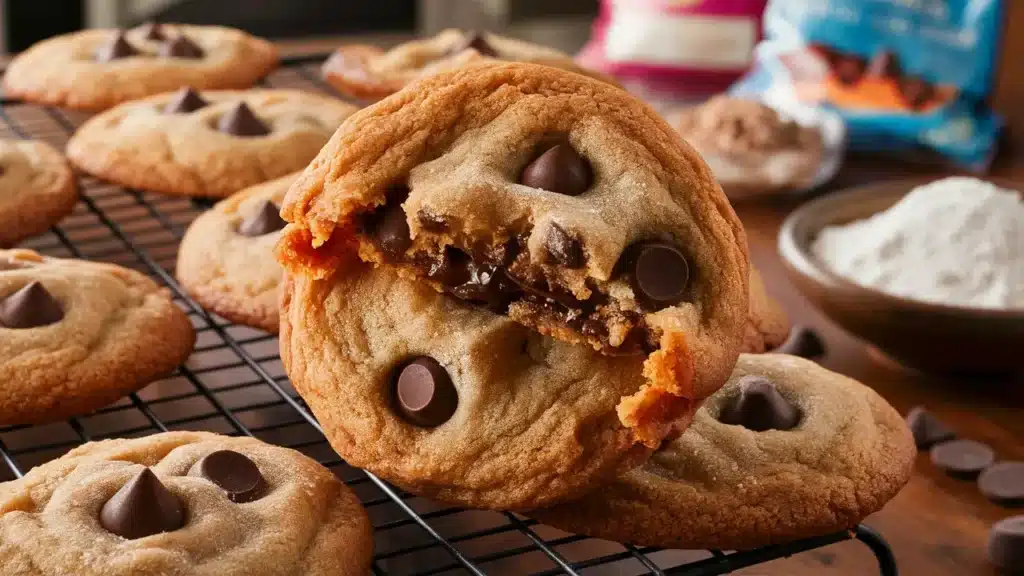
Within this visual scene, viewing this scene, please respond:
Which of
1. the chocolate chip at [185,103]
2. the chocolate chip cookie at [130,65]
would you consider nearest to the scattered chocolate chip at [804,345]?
the chocolate chip at [185,103]

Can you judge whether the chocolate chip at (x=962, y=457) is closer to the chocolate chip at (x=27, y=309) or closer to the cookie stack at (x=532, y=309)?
the cookie stack at (x=532, y=309)

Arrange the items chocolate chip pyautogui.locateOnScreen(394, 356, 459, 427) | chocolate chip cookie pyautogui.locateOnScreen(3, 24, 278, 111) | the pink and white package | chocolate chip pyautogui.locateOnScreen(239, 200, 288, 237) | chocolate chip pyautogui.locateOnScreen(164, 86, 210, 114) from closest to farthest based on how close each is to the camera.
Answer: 1. chocolate chip pyautogui.locateOnScreen(394, 356, 459, 427)
2. chocolate chip pyautogui.locateOnScreen(239, 200, 288, 237)
3. chocolate chip pyautogui.locateOnScreen(164, 86, 210, 114)
4. chocolate chip cookie pyautogui.locateOnScreen(3, 24, 278, 111)
5. the pink and white package

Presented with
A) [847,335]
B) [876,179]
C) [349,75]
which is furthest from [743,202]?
[349,75]

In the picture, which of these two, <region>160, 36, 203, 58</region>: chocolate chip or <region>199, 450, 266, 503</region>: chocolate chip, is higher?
<region>199, 450, 266, 503</region>: chocolate chip

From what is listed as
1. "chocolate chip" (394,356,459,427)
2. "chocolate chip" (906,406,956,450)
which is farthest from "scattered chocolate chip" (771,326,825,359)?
"chocolate chip" (394,356,459,427)

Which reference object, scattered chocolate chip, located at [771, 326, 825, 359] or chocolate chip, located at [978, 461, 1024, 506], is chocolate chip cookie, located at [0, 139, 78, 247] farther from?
chocolate chip, located at [978, 461, 1024, 506]
